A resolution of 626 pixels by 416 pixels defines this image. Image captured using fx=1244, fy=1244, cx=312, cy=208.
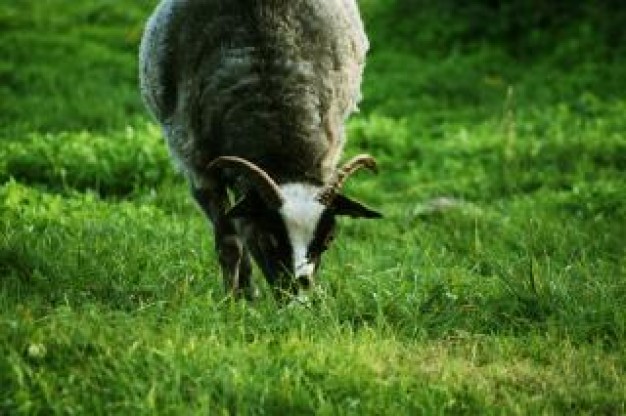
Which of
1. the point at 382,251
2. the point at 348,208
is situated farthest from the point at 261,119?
the point at 382,251

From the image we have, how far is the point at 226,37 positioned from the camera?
275 inches

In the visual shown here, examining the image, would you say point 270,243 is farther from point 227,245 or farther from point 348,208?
point 227,245

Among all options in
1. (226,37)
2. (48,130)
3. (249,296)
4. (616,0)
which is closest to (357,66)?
(226,37)

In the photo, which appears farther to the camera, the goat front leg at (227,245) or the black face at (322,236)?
the goat front leg at (227,245)

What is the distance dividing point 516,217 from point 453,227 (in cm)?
55

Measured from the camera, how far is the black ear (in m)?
6.53

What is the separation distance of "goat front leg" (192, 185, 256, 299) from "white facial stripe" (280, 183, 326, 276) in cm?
52

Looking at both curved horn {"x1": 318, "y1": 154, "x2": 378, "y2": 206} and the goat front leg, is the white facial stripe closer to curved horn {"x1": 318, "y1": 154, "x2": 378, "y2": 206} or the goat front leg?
curved horn {"x1": 318, "y1": 154, "x2": 378, "y2": 206}

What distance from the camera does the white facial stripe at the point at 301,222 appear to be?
20.6 feet

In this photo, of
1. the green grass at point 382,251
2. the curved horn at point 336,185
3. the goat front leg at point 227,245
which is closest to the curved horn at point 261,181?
the curved horn at point 336,185

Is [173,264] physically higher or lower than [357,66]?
lower

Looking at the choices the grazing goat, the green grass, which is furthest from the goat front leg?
the green grass

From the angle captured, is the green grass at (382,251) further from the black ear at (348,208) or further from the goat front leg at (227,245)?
the black ear at (348,208)

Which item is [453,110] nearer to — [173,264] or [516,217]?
Result: [516,217]
